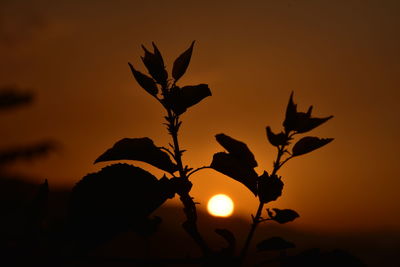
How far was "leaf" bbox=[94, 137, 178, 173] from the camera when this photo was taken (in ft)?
5.72

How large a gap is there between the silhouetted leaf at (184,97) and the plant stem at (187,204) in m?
0.03

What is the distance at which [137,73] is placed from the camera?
173 cm

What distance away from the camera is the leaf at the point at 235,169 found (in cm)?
178

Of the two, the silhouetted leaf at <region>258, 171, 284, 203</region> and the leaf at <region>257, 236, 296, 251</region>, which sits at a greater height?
the silhouetted leaf at <region>258, 171, 284, 203</region>

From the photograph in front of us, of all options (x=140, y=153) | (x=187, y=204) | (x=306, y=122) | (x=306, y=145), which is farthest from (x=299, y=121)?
(x=140, y=153)

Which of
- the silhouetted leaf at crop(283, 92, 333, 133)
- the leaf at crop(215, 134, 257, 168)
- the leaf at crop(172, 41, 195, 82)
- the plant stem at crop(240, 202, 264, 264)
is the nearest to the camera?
the plant stem at crop(240, 202, 264, 264)

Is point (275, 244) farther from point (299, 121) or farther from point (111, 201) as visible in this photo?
point (111, 201)

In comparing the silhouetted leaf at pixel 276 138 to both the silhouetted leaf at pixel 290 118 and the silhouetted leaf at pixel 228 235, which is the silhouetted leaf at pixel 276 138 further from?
the silhouetted leaf at pixel 228 235

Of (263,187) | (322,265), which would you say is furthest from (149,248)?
(322,265)

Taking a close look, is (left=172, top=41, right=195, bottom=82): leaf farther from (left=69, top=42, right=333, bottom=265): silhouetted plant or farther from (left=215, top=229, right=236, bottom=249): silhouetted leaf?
(left=215, top=229, right=236, bottom=249): silhouetted leaf

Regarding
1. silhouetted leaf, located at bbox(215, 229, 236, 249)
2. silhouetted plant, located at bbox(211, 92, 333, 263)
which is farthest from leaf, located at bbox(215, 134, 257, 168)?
silhouetted leaf, located at bbox(215, 229, 236, 249)

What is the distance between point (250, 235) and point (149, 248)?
0.60 meters

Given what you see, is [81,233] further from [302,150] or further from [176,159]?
[302,150]

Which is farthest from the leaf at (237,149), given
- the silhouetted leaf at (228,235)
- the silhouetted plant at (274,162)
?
the silhouetted leaf at (228,235)
